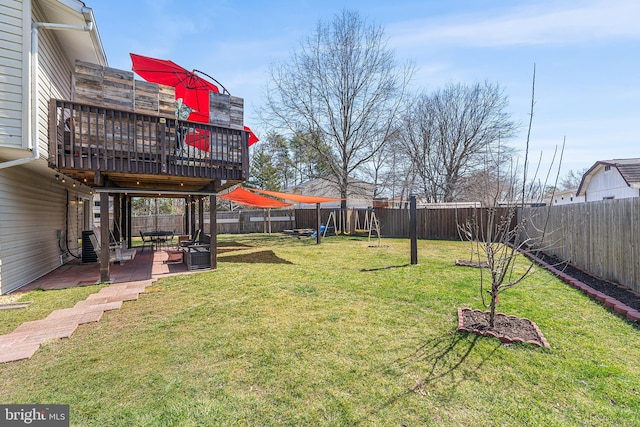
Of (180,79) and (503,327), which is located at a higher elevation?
(180,79)

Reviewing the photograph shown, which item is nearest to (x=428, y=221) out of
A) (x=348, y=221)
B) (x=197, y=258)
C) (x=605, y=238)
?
(x=348, y=221)

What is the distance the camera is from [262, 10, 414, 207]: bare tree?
16078 millimetres

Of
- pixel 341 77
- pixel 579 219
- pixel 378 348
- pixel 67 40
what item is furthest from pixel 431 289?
pixel 341 77

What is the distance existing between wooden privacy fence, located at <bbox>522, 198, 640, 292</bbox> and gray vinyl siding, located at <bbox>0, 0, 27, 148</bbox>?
24.3ft

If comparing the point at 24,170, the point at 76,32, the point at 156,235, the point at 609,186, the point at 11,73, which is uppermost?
the point at 76,32

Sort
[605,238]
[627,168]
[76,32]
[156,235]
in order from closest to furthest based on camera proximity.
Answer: [605,238]
[76,32]
[156,235]
[627,168]

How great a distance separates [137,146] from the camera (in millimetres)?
5629

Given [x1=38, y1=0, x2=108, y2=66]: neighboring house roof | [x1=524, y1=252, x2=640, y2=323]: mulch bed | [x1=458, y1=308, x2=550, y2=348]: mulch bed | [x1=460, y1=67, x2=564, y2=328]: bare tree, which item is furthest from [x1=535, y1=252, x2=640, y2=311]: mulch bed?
[x1=38, y1=0, x2=108, y2=66]: neighboring house roof

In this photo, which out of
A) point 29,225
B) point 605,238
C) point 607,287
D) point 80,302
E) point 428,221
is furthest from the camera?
point 428,221

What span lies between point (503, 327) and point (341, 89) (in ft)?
51.5

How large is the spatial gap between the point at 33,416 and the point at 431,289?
477 centimetres

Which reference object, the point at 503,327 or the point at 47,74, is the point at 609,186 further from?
the point at 47,74

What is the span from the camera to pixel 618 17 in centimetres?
454

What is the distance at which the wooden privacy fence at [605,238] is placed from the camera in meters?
4.31
